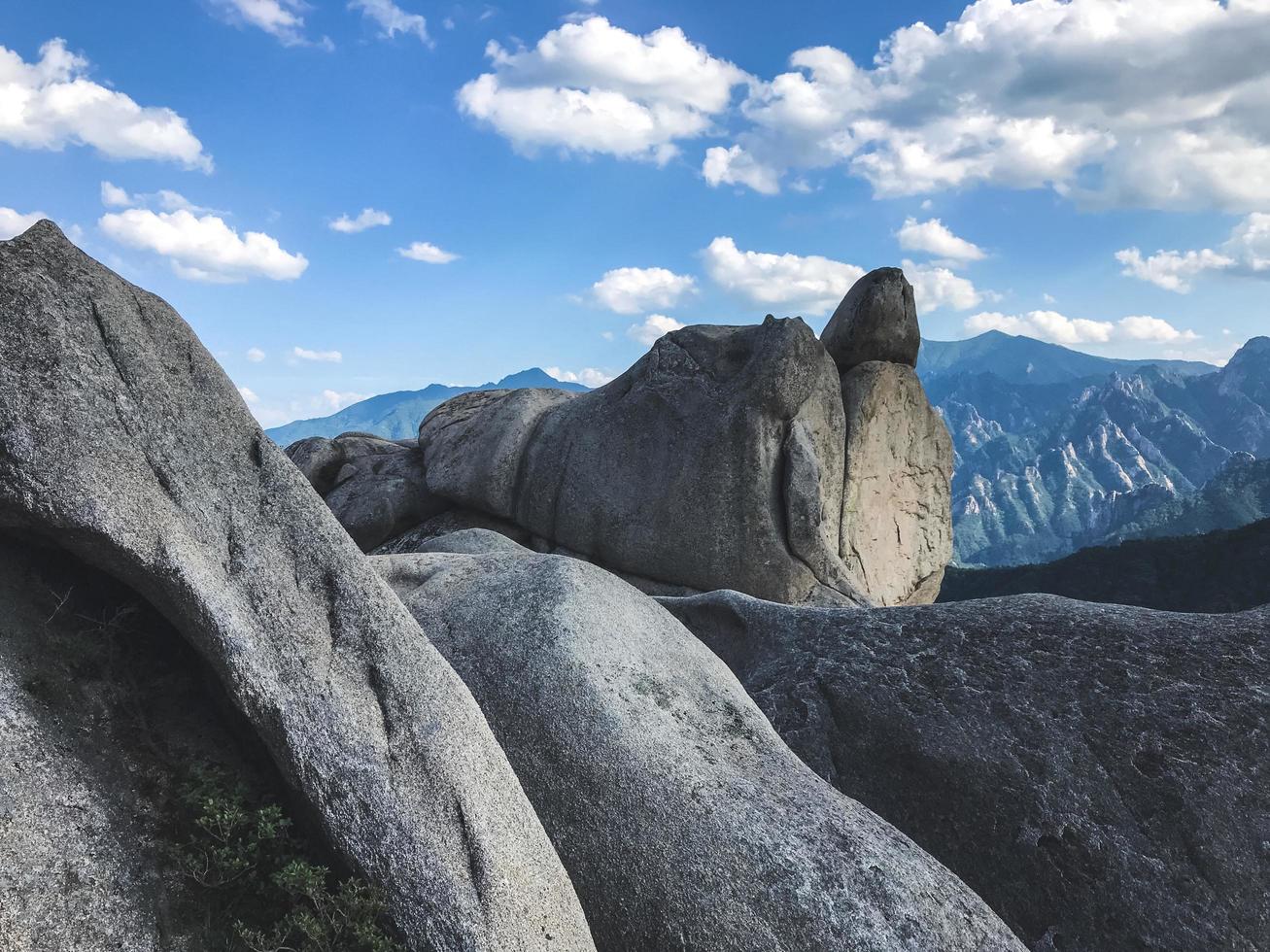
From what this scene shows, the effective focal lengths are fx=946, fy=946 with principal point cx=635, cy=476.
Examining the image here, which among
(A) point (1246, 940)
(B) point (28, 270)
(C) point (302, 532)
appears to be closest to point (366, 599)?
(C) point (302, 532)

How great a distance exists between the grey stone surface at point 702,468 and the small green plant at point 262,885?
32.0 ft

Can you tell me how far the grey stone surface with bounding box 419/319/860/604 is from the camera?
13867 mm

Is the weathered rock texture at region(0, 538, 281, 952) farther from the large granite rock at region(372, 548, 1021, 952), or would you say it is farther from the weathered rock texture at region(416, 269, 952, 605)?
the weathered rock texture at region(416, 269, 952, 605)

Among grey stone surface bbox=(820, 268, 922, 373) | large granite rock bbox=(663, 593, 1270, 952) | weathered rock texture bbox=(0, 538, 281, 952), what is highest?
grey stone surface bbox=(820, 268, 922, 373)

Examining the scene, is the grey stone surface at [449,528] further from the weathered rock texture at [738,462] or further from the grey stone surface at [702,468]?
the grey stone surface at [702,468]

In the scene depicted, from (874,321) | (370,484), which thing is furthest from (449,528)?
(874,321)

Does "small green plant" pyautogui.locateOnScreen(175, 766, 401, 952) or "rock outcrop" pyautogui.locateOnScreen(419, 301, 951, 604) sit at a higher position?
"rock outcrop" pyautogui.locateOnScreen(419, 301, 951, 604)

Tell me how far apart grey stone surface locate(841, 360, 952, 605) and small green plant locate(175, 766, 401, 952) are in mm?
12115

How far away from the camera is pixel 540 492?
15.9 m

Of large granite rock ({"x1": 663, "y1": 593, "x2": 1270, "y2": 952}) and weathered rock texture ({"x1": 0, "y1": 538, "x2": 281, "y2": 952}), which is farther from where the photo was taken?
large granite rock ({"x1": 663, "y1": 593, "x2": 1270, "y2": 952})

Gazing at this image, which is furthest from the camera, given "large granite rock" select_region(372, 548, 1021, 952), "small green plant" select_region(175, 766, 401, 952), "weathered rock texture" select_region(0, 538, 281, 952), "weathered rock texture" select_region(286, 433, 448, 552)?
"weathered rock texture" select_region(286, 433, 448, 552)

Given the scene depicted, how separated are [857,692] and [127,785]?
5.46 metres

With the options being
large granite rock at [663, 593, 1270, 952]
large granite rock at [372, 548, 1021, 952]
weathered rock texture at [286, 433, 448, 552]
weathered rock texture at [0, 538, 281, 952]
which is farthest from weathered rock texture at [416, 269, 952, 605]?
weathered rock texture at [0, 538, 281, 952]

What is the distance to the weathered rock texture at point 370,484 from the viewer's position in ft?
58.1
